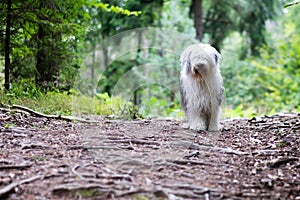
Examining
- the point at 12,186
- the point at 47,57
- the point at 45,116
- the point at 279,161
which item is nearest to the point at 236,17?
the point at 47,57

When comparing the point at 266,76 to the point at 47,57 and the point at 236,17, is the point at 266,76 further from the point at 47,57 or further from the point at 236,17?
the point at 47,57

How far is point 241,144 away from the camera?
4.88 m

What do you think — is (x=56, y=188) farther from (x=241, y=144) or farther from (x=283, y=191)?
(x=241, y=144)

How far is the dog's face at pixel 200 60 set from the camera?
17.1 ft

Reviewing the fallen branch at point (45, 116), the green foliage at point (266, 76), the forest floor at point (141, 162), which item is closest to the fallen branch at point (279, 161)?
the forest floor at point (141, 162)

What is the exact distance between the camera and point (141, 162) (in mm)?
3711

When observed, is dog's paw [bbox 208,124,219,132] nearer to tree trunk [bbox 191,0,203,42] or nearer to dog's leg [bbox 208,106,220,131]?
Result: dog's leg [bbox 208,106,220,131]

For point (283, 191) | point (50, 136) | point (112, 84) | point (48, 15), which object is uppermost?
point (48, 15)

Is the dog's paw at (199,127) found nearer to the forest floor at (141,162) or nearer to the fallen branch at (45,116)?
the forest floor at (141,162)

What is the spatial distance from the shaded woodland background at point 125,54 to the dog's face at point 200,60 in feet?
3.38

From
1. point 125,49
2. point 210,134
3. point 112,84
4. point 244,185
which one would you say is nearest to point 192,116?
point 210,134

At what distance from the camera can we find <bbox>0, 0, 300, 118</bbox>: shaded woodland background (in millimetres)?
6805

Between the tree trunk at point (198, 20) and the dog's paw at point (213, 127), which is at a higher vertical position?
the tree trunk at point (198, 20)

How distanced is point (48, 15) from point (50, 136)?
2.83 m
